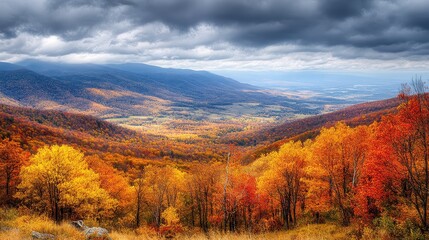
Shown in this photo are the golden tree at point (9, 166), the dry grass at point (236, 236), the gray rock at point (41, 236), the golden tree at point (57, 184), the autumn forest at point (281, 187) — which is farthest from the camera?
the golden tree at point (9, 166)

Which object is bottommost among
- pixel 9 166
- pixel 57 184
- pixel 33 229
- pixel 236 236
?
pixel 57 184

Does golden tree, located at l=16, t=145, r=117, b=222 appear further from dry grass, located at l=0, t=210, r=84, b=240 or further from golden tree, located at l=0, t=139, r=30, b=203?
dry grass, located at l=0, t=210, r=84, b=240

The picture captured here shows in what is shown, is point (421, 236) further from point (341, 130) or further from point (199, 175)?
point (199, 175)

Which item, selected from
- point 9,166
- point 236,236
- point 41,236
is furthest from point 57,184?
point 236,236

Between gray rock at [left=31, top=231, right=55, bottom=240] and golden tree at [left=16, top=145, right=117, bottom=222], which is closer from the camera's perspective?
gray rock at [left=31, top=231, right=55, bottom=240]

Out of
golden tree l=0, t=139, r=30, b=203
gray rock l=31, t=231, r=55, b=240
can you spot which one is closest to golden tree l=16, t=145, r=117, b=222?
golden tree l=0, t=139, r=30, b=203

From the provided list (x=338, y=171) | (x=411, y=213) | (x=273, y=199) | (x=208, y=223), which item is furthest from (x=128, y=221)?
(x=411, y=213)

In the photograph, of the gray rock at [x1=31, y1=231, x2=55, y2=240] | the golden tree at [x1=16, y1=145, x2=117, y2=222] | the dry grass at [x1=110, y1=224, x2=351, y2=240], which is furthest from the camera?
the golden tree at [x1=16, y1=145, x2=117, y2=222]

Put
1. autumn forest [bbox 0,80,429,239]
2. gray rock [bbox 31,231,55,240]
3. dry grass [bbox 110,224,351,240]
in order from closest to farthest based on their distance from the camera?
gray rock [bbox 31,231,55,240] < dry grass [bbox 110,224,351,240] < autumn forest [bbox 0,80,429,239]

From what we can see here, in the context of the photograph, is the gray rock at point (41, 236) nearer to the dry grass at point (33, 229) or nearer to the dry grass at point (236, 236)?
the dry grass at point (33, 229)

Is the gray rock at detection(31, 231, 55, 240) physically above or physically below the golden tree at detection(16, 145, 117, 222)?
above

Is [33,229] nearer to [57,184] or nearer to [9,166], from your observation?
[57,184]

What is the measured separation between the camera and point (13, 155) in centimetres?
4125

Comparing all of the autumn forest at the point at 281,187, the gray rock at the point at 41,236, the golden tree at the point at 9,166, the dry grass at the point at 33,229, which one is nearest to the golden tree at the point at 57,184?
the autumn forest at the point at 281,187
